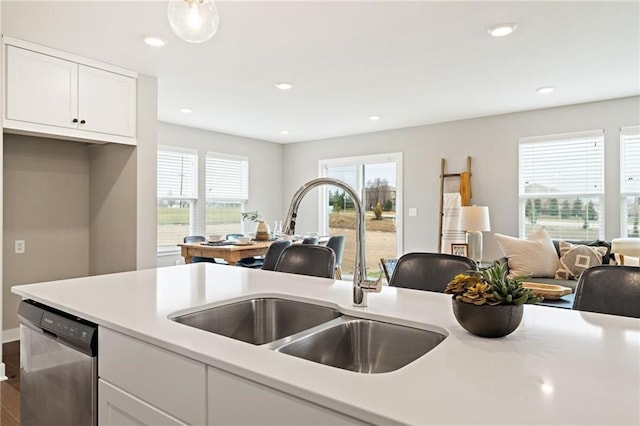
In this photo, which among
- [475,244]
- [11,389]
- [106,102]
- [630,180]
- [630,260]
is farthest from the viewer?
[475,244]

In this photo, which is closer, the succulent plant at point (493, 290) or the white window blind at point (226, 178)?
the succulent plant at point (493, 290)

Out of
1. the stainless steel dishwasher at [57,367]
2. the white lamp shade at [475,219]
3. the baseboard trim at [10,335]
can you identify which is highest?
the white lamp shade at [475,219]

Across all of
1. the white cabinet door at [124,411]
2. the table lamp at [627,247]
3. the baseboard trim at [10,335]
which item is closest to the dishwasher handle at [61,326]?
the white cabinet door at [124,411]

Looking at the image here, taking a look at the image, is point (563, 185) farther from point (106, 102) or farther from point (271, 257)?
point (106, 102)

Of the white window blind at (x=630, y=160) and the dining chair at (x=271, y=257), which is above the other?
the white window blind at (x=630, y=160)

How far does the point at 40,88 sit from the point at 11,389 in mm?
2197

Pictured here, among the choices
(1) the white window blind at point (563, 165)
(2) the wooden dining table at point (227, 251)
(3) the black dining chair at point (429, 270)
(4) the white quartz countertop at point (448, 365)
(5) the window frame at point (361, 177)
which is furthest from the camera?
(5) the window frame at point (361, 177)

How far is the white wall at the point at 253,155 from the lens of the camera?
19.2 feet

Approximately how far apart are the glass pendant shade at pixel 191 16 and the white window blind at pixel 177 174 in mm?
4207

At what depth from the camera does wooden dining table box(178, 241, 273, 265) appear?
4.23 meters

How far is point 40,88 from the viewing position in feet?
10.1

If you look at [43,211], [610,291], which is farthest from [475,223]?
[43,211]

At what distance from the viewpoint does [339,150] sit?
6.96 meters

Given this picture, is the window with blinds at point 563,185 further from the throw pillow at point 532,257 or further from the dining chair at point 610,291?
the dining chair at point 610,291
